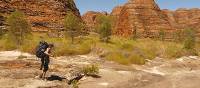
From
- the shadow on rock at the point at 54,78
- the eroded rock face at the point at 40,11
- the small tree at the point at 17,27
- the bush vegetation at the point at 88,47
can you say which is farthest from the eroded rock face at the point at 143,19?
the shadow on rock at the point at 54,78

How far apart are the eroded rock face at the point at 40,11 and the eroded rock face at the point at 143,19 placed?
74.4 meters

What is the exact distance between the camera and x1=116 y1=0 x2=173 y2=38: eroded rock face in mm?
154462

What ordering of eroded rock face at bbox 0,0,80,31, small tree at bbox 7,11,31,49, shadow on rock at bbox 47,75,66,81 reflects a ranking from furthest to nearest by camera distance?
eroded rock face at bbox 0,0,80,31 < small tree at bbox 7,11,31,49 < shadow on rock at bbox 47,75,66,81

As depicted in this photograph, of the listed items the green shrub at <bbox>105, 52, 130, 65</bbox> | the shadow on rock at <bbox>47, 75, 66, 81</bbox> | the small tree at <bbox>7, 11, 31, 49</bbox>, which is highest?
the small tree at <bbox>7, 11, 31, 49</bbox>

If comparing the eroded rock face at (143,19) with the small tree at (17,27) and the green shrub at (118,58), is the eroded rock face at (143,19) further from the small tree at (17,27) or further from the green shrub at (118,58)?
the green shrub at (118,58)

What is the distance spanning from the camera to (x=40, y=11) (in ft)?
257

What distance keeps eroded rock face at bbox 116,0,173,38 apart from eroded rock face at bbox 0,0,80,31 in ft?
244

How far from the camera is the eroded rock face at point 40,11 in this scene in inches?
2945

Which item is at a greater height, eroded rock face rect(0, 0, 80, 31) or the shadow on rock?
eroded rock face rect(0, 0, 80, 31)

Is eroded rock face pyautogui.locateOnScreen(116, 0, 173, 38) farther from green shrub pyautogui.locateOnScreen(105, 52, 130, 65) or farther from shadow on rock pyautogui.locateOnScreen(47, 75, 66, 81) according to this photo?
shadow on rock pyautogui.locateOnScreen(47, 75, 66, 81)

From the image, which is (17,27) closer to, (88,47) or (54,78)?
(88,47)

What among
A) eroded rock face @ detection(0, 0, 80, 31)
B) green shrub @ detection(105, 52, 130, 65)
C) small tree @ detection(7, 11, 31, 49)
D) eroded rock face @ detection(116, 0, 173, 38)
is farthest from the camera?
eroded rock face @ detection(116, 0, 173, 38)

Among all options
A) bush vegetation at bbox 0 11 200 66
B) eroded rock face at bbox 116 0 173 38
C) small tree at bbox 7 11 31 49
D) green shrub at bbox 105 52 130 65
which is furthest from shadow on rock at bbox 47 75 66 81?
eroded rock face at bbox 116 0 173 38

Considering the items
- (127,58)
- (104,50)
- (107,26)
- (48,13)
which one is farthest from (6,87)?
(48,13)
